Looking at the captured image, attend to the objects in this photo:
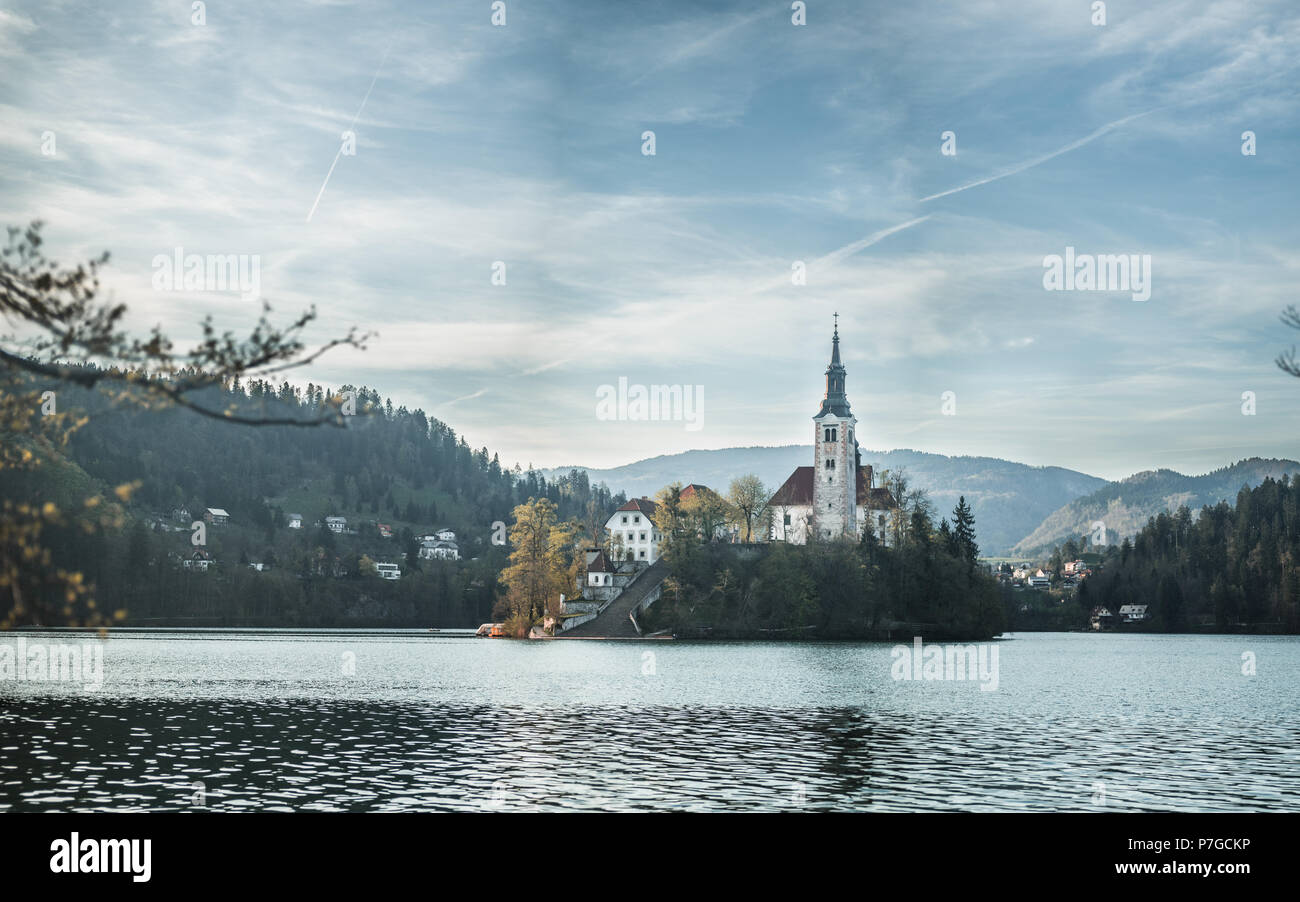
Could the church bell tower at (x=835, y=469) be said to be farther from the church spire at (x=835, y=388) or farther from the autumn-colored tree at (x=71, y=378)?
the autumn-colored tree at (x=71, y=378)

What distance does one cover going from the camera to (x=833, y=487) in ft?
516

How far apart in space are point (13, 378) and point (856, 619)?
388ft

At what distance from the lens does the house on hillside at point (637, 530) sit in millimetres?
160750

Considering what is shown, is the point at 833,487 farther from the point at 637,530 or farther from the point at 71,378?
the point at 71,378

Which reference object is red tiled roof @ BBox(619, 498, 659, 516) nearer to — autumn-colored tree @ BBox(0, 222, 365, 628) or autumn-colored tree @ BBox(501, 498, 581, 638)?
autumn-colored tree @ BBox(501, 498, 581, 638)

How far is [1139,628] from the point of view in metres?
194

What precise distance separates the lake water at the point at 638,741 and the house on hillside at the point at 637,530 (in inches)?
3349

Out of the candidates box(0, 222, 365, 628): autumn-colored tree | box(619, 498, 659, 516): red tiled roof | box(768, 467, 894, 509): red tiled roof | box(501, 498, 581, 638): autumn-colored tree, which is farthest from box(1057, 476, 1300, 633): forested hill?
box(0, 222, 365, 628): autumn-colored tree

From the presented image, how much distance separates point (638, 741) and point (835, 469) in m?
122

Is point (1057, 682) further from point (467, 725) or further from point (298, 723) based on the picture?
point (298, 723)

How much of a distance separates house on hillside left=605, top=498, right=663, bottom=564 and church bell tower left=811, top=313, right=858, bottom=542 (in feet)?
73.3

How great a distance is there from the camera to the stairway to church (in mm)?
122812

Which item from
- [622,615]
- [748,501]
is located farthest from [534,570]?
[748,501]
